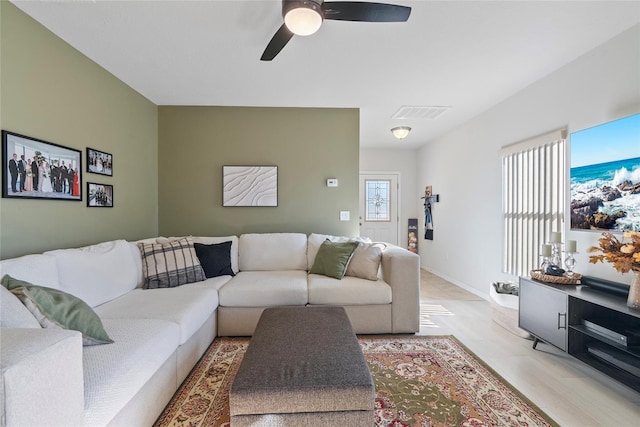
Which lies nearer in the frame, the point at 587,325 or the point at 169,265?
the point at 587,325

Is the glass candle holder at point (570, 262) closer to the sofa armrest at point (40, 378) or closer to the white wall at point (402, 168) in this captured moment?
the sofa armrest at point (40, 378)

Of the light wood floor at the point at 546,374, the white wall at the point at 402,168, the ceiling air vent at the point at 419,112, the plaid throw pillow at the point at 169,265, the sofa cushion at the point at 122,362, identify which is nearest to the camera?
the sofa cushion at the point at 122,362

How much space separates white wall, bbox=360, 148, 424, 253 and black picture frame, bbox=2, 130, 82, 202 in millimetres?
4745

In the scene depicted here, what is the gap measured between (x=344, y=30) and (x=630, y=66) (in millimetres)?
2124

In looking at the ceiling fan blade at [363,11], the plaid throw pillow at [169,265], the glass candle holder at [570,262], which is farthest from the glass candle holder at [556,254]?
the plaid throw pillow at [169,265]

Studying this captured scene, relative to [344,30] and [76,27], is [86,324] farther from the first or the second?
[344,30]

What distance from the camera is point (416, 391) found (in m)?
1.77

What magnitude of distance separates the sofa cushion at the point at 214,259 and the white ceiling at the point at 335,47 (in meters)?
1.72

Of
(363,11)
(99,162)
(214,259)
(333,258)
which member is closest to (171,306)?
(214,259)

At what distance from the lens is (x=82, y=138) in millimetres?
2342

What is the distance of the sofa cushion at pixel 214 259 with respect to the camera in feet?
9.07

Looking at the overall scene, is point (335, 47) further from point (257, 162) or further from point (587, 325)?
point (587, 325)

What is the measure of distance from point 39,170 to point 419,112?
12.8ft

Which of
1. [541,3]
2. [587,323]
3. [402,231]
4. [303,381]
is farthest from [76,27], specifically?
[402,231]
